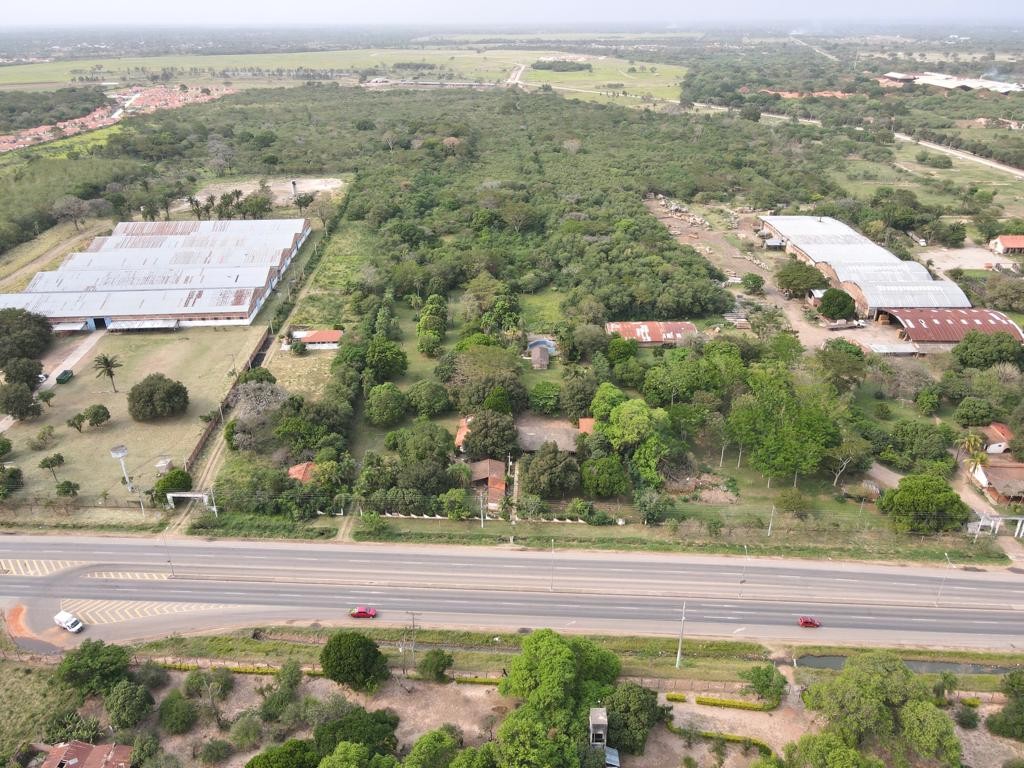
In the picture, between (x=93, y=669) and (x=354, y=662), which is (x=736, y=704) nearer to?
(x=354, y=662)

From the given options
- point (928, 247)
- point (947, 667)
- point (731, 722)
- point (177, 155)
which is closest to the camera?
point (731, 722)

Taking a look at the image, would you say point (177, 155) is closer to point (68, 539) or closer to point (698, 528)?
point (68, 539)

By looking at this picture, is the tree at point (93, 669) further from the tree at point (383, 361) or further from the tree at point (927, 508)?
the tree at point (927, 508)

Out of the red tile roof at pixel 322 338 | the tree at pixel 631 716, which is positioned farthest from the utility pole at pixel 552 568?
the red tile roof at pixel 322 338

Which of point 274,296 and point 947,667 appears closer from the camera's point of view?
point 947,667

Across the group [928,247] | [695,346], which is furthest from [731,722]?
[928,247]

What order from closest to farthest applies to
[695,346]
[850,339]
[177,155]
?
1. [695,346]
2. [850,339]
3. [177,155]
